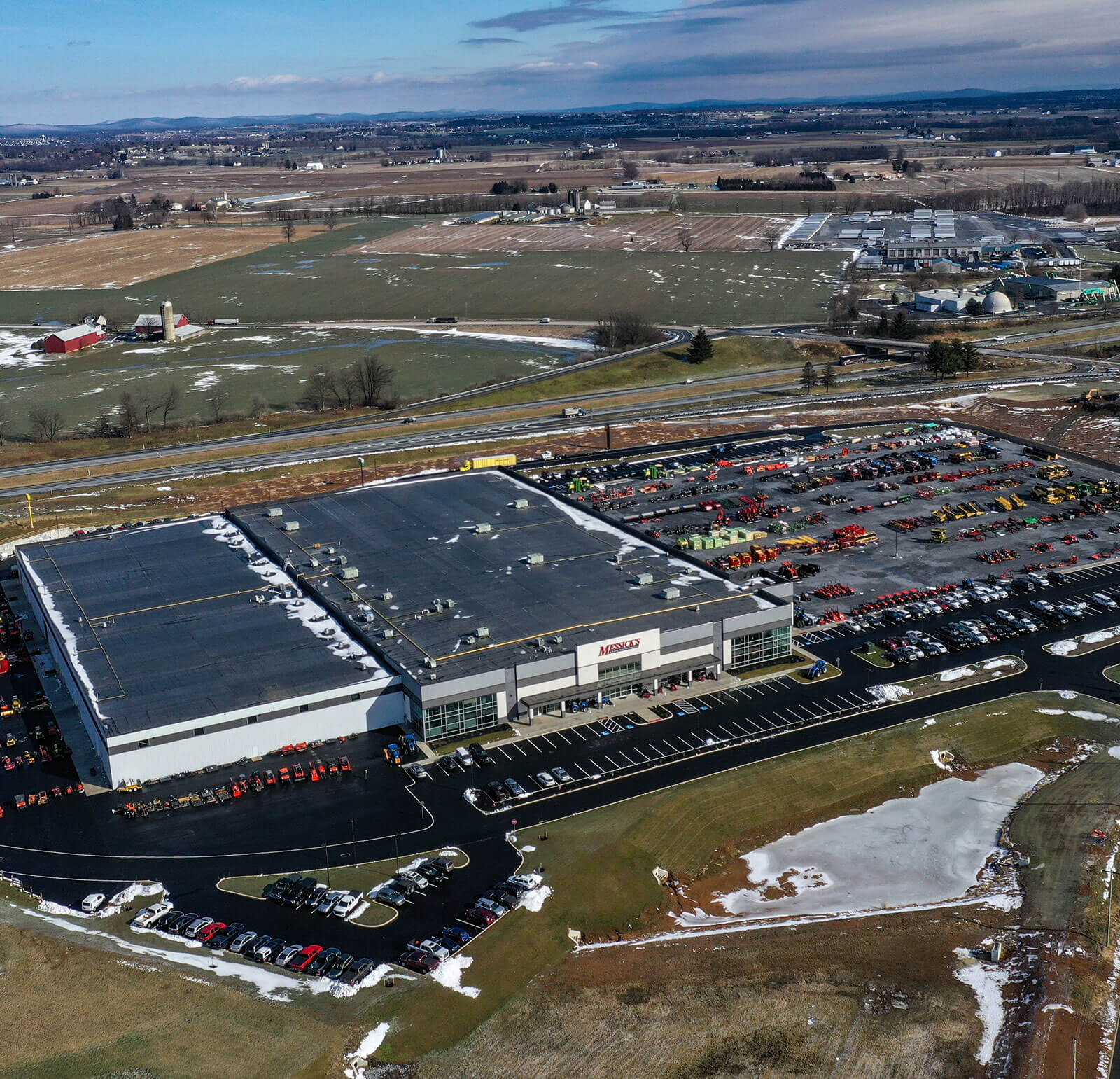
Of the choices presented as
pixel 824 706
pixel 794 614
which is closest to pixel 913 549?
pixel 794 614

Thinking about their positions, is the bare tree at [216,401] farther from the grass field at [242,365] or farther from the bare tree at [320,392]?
the bare tree at [320,392]

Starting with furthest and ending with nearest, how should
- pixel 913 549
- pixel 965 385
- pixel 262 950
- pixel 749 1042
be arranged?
pixel 965 385 → pixel 913 549 → pixel 262 950 → pixel 749 1042

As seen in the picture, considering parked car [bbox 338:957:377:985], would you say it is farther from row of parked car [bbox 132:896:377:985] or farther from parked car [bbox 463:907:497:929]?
parked car [bbox 463:907:497:929]

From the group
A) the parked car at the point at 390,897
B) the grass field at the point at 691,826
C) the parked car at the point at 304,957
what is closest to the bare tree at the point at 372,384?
the grass field at the point at 691,826

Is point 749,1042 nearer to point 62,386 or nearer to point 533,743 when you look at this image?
point 533,743

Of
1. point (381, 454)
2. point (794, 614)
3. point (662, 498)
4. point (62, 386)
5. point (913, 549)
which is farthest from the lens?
point (62, 386)

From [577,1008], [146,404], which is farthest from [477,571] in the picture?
[146,404]

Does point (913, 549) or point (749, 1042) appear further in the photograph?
point (913, 549)
